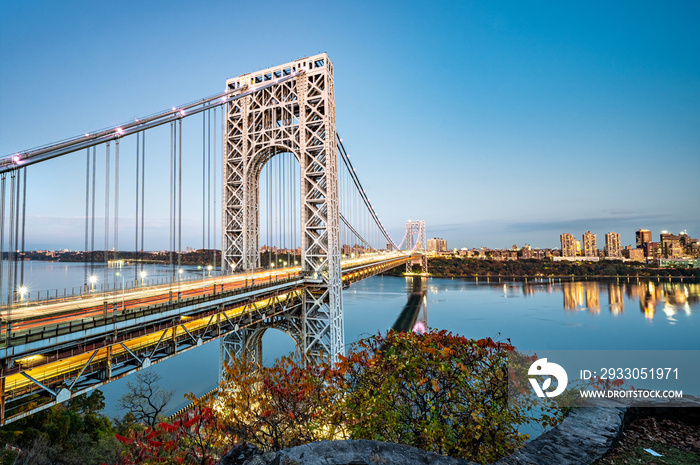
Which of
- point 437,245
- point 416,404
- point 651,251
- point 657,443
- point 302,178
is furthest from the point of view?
point 437,245

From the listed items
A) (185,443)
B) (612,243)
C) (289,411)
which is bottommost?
(185,443)

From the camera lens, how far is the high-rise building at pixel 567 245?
108m

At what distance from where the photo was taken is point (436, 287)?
7450cm

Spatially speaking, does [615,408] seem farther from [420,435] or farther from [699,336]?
[699,336]

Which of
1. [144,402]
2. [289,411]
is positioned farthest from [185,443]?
[144,402]

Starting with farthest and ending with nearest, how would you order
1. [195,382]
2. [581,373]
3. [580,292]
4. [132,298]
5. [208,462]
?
[580,292], [195,382], [132,298], [581,373], [208,462]

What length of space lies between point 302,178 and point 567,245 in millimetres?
122749

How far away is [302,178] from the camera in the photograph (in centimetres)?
1717

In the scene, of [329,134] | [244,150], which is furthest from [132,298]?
[329,134]

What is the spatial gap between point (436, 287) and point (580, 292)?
2772 cm

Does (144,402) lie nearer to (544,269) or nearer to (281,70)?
(281,70)

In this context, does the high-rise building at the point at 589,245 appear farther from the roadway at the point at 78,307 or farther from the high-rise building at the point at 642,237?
the roadway at the point at 78,307

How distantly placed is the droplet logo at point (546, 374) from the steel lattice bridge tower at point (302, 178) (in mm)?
12197

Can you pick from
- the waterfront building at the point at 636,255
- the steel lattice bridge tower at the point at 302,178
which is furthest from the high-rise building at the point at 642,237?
the steel lattice bridge tower at the point at 302,178
